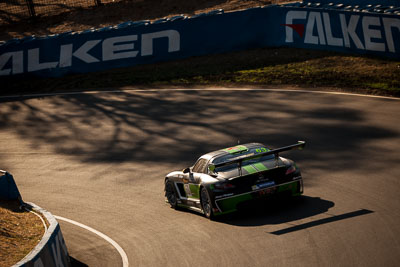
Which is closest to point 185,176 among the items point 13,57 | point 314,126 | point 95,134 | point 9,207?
point 9,207

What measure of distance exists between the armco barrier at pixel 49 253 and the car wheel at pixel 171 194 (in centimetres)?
346

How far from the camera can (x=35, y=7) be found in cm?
4003

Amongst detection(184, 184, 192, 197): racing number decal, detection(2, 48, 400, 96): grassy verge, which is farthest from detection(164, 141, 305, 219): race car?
detection(2, 48, 400, 96): grassy verge

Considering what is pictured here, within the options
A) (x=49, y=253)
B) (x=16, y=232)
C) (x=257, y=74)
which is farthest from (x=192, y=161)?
(x=257, y=74)

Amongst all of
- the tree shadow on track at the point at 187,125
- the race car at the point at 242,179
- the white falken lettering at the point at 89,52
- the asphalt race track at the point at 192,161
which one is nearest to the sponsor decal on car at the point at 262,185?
the race car at the point at 242,179

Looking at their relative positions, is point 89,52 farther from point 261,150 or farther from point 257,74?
point 261,150

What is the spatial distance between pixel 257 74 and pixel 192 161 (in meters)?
10.1

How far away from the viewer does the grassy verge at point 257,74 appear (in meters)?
23.5

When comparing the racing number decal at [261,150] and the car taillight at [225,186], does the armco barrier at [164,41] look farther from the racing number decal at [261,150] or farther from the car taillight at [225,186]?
the car taillight at [225,186]

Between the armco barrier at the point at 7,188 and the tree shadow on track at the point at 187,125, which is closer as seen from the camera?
the armco barrier at the point at 7,188

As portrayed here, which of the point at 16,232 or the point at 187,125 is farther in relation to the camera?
the point at 187,125

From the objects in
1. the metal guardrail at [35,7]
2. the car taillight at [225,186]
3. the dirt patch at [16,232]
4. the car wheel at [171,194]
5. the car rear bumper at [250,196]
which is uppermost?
the metal guardrail at [35,7]

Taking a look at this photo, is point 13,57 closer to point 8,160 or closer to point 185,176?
point 8,160

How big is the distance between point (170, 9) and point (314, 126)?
20719mm
